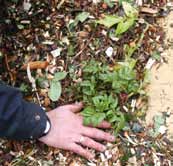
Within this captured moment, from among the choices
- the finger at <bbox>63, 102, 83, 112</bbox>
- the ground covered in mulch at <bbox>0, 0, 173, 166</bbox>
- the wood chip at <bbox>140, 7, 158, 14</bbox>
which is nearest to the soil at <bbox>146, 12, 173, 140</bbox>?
the ground covered in mulch at <bbox>0, 0, 173, 166</bbox>

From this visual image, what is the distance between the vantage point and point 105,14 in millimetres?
2301

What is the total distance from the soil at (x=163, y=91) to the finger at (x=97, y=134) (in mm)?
158

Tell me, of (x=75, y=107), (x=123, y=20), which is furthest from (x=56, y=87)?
(x=123, y=20)

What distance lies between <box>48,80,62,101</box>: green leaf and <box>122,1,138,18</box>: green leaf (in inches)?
14.6

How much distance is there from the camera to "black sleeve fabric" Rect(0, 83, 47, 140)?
1935 mm

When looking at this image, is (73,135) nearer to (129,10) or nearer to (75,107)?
(75,107)

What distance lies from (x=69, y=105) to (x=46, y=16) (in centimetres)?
39

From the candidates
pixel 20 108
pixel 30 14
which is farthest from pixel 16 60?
pixel 20 108

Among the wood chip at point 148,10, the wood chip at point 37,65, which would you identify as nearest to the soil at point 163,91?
the wood chip at point 148,10

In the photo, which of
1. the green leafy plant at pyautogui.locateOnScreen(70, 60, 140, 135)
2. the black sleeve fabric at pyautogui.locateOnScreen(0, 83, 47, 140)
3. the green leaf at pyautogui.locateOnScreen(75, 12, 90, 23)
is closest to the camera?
the black sleeve fabric at pyautogui.locateOnScreen(0, 83, 47, 140)

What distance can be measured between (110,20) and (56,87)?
0.33m

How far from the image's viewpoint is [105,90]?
2.15 m

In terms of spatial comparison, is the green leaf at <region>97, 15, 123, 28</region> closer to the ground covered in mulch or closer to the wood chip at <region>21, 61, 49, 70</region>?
the ground covered in mulch

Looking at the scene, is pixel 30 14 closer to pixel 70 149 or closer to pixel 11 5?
pixel 11 5
